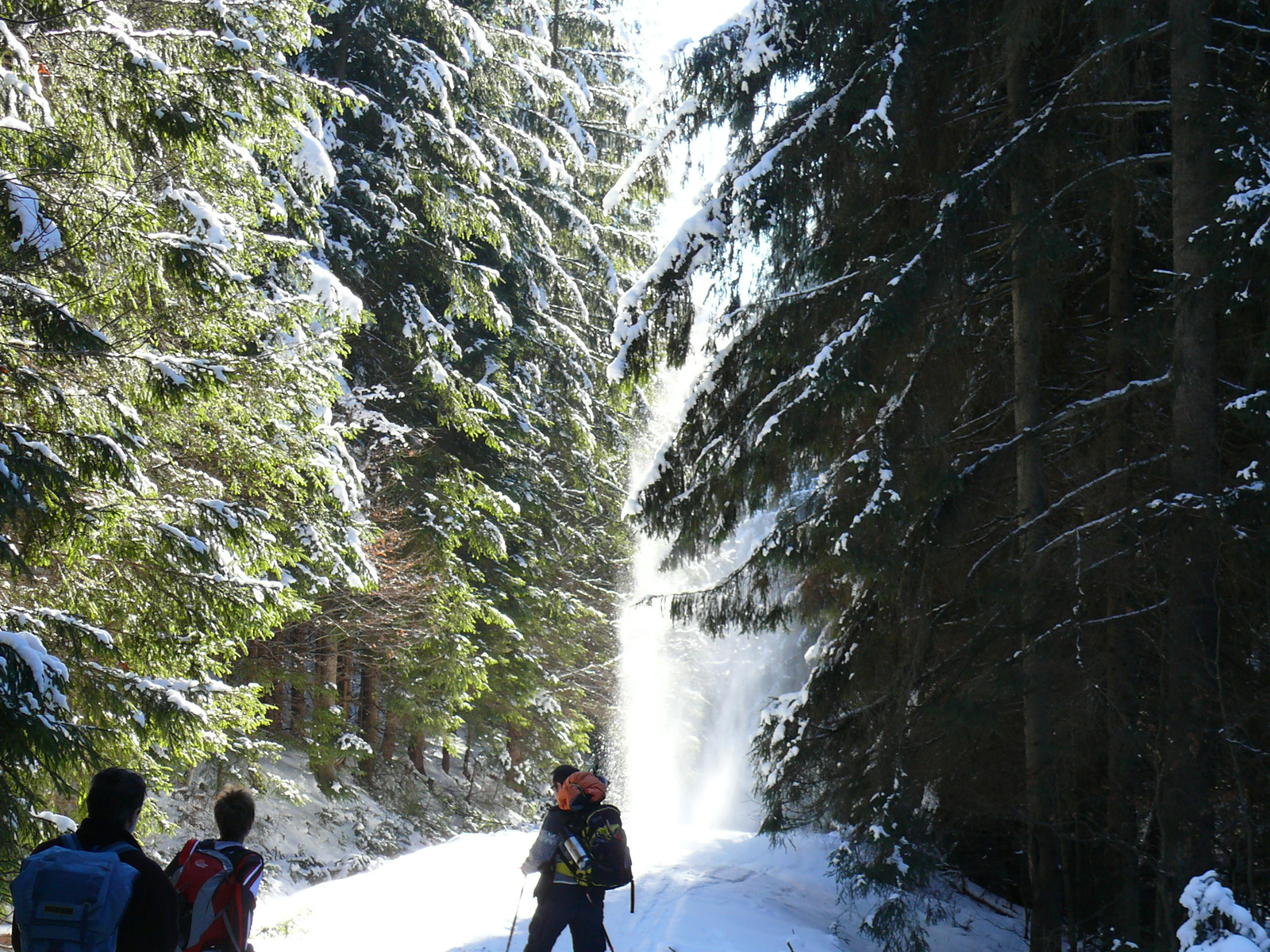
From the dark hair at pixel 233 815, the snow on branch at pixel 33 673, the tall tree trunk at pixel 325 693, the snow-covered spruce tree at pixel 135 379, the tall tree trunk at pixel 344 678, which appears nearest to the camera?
the dark hair at pixel 233 815

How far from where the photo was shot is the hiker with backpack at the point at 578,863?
586 centimetres

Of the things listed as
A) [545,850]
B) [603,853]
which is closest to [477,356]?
[545,850]

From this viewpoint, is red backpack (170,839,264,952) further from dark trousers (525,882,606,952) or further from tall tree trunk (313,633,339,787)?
tall tree trunk (313,633,339,787)

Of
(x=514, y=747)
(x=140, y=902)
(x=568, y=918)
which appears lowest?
(x=514, y=747)

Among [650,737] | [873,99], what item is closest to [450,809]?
[650,737]

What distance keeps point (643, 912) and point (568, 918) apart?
9.00 ft

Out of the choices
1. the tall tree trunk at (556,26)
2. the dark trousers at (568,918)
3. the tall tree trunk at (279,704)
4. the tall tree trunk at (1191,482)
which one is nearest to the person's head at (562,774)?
the dark trousers at (568,918)

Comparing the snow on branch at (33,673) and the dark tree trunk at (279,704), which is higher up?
the snow on branch at (33,673)

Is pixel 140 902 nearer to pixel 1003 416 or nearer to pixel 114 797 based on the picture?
pixel 114 797

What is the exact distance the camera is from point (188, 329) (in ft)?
25.2

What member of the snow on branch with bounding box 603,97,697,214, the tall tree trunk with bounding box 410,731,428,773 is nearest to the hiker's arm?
the snow on branch with bounding box 603,97,697,214

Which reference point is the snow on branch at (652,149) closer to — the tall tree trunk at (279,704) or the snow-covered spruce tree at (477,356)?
the snow-covered spruce tree at (477,356)

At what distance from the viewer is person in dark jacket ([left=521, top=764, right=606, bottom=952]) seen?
5.93 metres

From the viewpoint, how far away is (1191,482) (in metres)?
5.87
